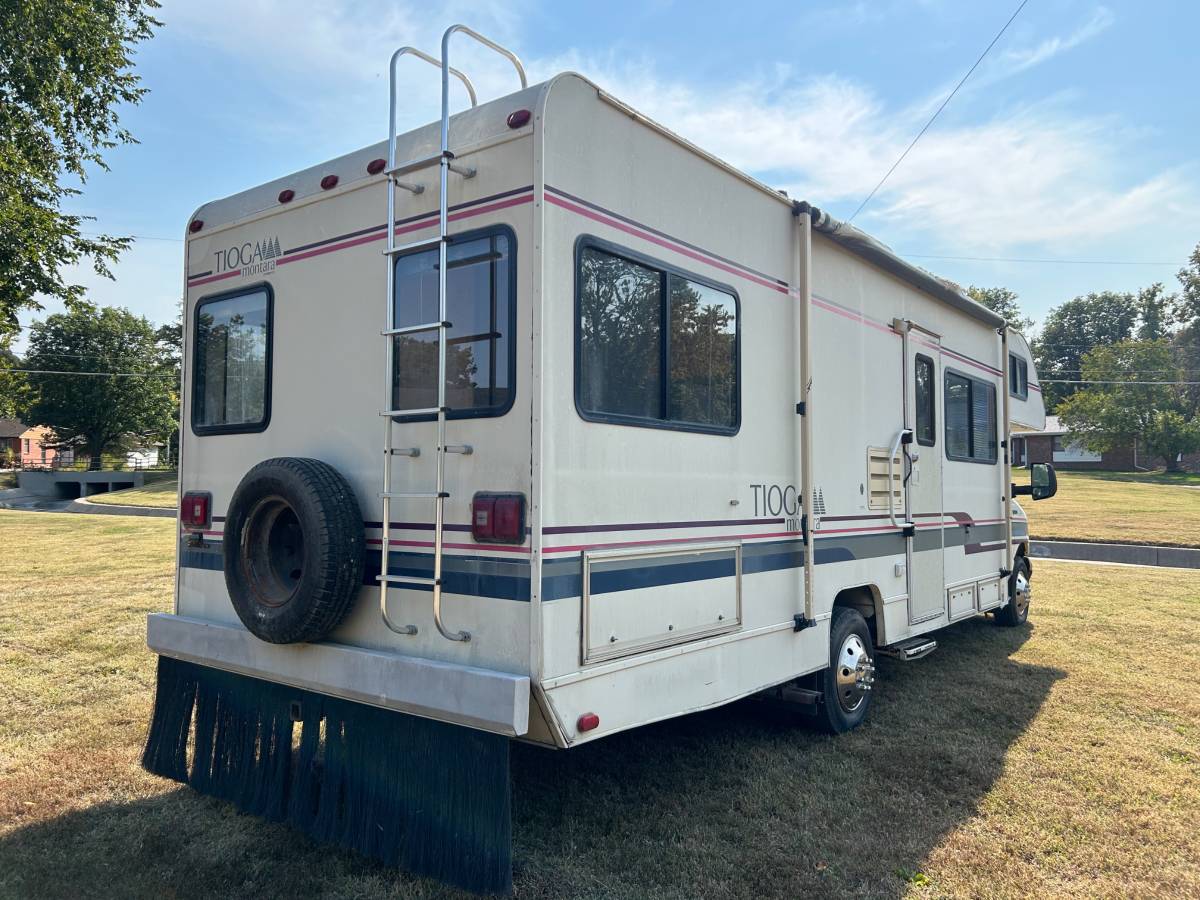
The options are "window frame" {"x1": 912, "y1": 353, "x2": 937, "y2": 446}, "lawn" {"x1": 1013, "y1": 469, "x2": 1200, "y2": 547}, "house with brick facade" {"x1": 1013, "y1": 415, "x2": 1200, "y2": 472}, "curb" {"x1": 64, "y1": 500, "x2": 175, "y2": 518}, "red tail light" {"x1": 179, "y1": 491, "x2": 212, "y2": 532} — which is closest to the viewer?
"red tail light" {"x1": 179, "y1": 491, "x2": 212, "y2": 532}

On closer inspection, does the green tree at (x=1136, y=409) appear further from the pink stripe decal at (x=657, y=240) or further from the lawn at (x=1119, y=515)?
the pink stripe decal at (x=657, y=240)

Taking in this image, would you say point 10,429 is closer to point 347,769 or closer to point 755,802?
point 347,769

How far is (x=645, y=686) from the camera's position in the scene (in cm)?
348

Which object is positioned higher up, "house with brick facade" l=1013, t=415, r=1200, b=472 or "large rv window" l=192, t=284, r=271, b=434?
"house with brick facade" l=1013, t=415, r=1200, b=472

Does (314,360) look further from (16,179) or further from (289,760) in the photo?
(16,179)

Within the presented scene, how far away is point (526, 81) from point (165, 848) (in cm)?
352

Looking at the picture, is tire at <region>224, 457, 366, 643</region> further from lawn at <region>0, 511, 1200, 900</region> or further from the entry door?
the entry door

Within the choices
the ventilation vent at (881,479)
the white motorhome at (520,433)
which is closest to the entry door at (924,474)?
the ventilation vent at (881,479)

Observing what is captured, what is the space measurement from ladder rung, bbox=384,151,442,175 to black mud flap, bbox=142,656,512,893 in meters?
2.15

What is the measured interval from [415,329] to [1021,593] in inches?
287

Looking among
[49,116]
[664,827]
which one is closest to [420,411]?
[664,827]

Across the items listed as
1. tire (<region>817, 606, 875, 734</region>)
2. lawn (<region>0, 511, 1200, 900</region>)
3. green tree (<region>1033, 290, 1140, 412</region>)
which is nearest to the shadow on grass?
lawn (<region>0, 511, 1200, 900</region>)

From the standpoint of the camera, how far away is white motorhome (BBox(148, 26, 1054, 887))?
3.17 m

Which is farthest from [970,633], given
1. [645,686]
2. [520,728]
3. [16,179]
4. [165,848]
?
[16,179]
